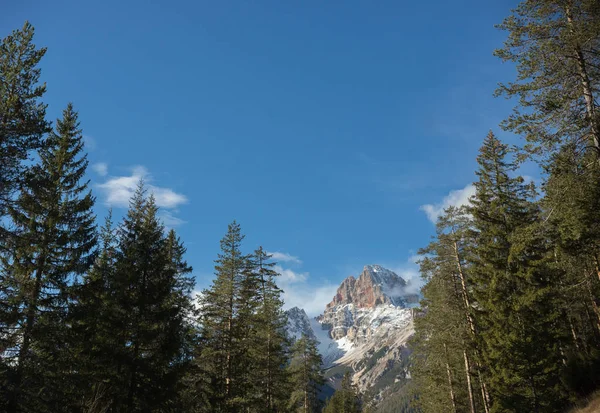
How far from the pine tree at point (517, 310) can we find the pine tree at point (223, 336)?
45.9 feet

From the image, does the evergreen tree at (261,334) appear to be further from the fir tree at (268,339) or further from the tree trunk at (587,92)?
the tree trunk at (587,92)

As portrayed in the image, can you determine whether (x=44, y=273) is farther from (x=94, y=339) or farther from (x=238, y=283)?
(x=238, y=283)

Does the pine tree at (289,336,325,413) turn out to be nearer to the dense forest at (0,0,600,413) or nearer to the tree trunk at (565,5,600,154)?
the dense forest at (0,0,600,413)

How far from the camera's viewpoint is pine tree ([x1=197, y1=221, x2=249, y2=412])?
2183 cm

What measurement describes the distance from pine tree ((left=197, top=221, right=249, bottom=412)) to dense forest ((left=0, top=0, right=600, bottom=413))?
0.11 m

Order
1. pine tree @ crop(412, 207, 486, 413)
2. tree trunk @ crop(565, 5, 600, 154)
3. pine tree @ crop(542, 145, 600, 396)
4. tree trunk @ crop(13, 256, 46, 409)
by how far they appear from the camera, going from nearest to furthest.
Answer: tree trunk @ crop(565, 5, 600, 154) → pine tree @ crop(542, 145, 600, 396) → tree trunk @ crop(13, 256, 46, 409) → pine tree @ crop(412, 207, 486, 413)

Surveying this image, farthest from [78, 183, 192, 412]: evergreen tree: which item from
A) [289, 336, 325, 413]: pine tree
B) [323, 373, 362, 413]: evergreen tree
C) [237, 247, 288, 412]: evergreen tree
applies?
[323, 373, 362, 413]: evergreen tree

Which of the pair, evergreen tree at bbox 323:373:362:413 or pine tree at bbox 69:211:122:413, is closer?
pine tree at bbox 69:211:122:413

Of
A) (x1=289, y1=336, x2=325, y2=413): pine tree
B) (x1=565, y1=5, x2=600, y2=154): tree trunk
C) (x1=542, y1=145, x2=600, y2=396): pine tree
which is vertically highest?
(x1=565, y1=5, x2=600, y2=154): tree trunk

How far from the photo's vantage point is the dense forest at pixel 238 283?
12070 millimetres

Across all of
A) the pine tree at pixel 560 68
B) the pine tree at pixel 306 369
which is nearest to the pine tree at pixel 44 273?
the pine tree at pixel 560 68

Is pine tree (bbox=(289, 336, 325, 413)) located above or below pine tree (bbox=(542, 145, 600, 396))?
below

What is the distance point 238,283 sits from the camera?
2484cm

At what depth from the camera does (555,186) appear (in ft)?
39.1
